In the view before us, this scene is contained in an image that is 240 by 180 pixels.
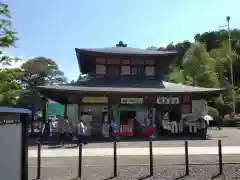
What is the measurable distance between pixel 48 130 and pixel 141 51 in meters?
9.90

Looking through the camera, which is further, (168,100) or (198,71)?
(198,71)

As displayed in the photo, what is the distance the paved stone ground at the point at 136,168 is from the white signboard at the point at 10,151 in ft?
13.1

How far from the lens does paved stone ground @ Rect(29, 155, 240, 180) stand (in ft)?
32.2

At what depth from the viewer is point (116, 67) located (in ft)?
88.7

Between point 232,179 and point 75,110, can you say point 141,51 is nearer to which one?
point 75,110

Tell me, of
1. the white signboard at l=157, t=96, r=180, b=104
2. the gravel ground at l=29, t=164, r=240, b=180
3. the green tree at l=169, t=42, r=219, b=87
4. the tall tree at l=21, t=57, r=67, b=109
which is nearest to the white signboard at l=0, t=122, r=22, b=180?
the gravel ground at l=29, t=164, r=240, b=180

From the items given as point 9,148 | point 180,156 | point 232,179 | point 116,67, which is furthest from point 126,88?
point 9,148

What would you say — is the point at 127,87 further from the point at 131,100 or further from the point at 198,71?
the point at 198,71

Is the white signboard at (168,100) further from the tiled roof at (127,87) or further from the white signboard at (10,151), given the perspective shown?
the white signboard at (10,151)

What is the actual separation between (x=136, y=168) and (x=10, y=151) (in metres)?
6.09

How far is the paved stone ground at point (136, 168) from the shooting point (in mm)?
9828

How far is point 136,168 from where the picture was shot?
1093 centimetres

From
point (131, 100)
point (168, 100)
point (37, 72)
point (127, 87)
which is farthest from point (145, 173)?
point (37, 72)

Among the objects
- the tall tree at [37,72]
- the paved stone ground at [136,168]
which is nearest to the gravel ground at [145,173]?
the paved stone ground at [136,168]
